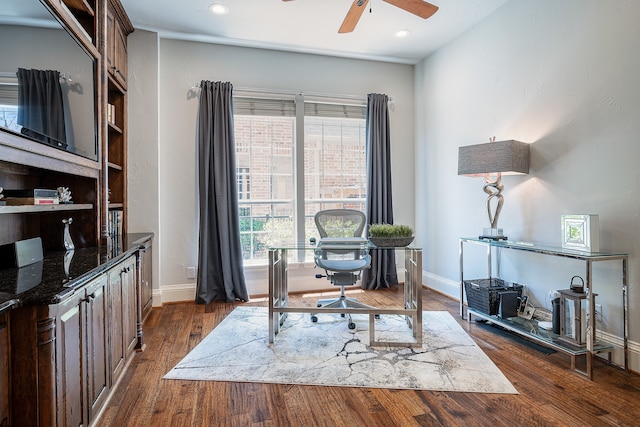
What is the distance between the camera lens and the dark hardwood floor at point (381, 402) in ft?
5.97

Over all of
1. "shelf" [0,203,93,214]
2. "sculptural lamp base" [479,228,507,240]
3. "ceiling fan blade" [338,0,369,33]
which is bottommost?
"sculptural lamp base" [479,228,507,240]

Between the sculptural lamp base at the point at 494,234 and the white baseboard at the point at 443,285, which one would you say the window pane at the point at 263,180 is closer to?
the white baseboard at the point at 443,285

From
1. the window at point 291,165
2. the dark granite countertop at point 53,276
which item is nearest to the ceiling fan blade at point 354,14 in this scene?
the window at point 291,165

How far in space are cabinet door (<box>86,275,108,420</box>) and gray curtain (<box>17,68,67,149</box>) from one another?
0.87m

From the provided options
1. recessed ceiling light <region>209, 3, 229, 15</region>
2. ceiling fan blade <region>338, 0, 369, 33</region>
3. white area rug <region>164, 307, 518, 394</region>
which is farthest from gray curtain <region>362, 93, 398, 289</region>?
recessed ceiling light <region>209, 3, 229, 15</region>

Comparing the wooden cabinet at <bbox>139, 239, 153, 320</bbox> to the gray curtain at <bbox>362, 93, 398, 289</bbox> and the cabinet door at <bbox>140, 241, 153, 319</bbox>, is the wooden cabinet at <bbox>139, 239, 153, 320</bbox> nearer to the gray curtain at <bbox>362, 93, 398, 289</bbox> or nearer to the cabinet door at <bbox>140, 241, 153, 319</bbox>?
the cabinet door at <bbox>140, 241, 153, 319</bbox>

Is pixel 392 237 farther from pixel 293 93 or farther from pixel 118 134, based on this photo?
pixel 118 134

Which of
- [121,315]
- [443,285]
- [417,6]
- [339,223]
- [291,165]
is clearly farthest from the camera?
[291,165]

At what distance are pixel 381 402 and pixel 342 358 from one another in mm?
575

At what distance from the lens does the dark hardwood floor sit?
71.7 inches

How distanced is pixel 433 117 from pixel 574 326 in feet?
9.56

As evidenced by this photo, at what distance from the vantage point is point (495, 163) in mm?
2961

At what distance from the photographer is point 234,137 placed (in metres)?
4.05

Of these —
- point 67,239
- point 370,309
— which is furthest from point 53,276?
point 370,309
